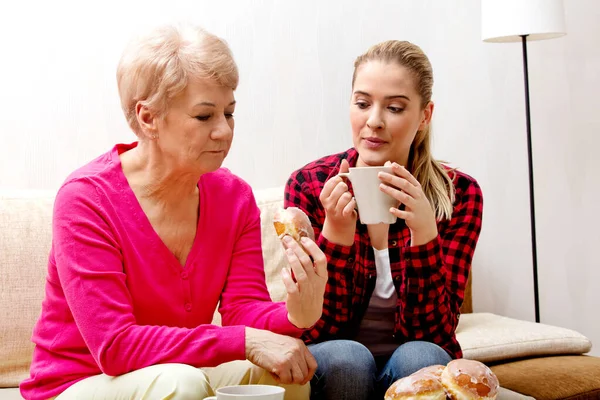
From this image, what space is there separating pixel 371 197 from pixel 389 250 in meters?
0.37

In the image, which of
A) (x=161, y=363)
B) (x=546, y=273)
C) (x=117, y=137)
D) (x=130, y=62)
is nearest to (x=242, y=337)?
(x=161, y=363)

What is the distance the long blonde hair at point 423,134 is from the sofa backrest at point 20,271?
699 mm

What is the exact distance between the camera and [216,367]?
1670 millimetres

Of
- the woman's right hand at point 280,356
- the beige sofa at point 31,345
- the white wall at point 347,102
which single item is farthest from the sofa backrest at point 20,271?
the woman's right hand at point 280,356

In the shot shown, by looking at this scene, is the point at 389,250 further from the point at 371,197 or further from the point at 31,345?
the point at 31,345

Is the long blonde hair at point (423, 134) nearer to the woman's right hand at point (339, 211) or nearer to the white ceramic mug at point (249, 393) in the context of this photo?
the woman's right hand at point (339, 211)

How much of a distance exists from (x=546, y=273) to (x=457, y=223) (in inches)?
52.5

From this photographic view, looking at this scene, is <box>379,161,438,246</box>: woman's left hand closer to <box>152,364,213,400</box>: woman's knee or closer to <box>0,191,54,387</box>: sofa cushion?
<box>152,364,213,400</box>: woman's knee

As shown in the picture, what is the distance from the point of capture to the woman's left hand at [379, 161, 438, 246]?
1.55 m

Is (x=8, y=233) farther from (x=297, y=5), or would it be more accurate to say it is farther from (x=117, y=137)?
(x=297, y=5)

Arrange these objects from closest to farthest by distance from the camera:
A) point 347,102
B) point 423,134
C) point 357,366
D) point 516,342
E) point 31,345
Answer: point 357,366 → point 423,134 → point 31,345 → point 516,342 → point 347,102

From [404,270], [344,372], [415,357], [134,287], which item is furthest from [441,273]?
[134,287]

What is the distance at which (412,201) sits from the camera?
1611 mm

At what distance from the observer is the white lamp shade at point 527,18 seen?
2785mm
